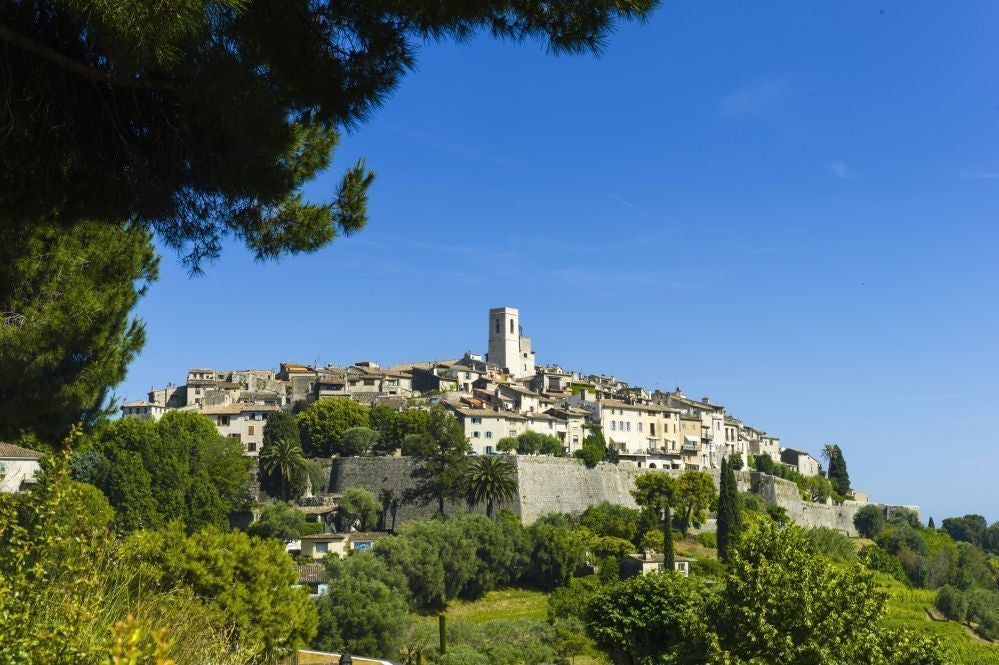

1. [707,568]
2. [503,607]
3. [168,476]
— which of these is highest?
[168,476]

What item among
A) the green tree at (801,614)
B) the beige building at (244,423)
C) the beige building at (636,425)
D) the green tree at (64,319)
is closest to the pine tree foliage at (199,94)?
the green tree at (64,319)

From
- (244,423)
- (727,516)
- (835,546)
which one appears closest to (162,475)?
(244,423)

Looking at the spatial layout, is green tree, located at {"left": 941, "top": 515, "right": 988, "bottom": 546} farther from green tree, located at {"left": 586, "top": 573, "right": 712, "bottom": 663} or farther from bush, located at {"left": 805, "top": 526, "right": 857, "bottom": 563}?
green tree, located at {"left": 586, "top": 573, "right": 712, "bottom": 663}

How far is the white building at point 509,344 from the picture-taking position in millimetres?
123062

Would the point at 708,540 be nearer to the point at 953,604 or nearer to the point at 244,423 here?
the point at 953,604

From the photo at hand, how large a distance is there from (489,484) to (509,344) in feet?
200

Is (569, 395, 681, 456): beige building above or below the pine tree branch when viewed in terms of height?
above

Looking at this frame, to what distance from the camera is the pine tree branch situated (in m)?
9.52

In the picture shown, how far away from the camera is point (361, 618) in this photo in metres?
38.8

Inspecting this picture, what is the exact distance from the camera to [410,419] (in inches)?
2884

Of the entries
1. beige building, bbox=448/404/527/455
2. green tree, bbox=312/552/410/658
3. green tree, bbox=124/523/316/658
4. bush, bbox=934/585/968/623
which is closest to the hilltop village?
beige building, bbox=448/404/527/455

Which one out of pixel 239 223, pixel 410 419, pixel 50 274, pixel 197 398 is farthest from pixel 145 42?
pixel 197 398

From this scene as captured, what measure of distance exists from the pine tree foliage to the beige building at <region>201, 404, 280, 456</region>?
69.7m

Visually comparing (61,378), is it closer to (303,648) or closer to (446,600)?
(303,648)
